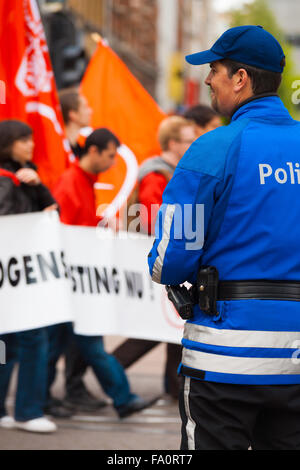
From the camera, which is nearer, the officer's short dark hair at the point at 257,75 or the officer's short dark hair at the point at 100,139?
the officer's short dark hair at the point at 257,75

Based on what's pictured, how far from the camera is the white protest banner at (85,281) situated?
19.3 feet

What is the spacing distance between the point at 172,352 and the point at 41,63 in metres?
2.56

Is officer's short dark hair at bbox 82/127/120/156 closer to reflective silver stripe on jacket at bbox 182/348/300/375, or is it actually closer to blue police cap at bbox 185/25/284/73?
blue police cap at bbox 185/25/284/73

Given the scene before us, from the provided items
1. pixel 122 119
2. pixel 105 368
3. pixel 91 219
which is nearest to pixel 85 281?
pixel 91 219

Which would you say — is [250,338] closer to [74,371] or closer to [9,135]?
[9,135]

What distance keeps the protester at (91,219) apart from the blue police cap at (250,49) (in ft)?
11.2

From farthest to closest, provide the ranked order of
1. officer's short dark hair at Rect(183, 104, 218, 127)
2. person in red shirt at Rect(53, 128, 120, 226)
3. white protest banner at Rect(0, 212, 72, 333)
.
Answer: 1. officer's short dark hair at Rect(183, 104, 218, 127)
2. person in red shirt at Rect(53, 128, 120, 226)
3. white protest banner at Rect(0, 212, 72, 333)

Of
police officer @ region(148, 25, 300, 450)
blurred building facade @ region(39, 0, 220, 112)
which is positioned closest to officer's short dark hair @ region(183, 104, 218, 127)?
police officer @ region(148, 25, 300, 450)

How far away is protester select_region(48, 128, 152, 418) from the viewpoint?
6.32m

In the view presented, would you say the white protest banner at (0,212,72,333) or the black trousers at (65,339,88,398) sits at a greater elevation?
the white protest banner at (0,212,72,333)

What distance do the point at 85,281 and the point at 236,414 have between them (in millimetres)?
3565

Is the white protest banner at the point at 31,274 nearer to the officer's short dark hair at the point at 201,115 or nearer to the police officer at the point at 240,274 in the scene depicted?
the officer's short dark hair at the point at 201,115

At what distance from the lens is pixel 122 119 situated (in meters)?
8.68

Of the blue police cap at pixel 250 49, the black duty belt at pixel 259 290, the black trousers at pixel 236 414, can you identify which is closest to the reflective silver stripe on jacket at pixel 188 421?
the black trousers at pixel 236 414
